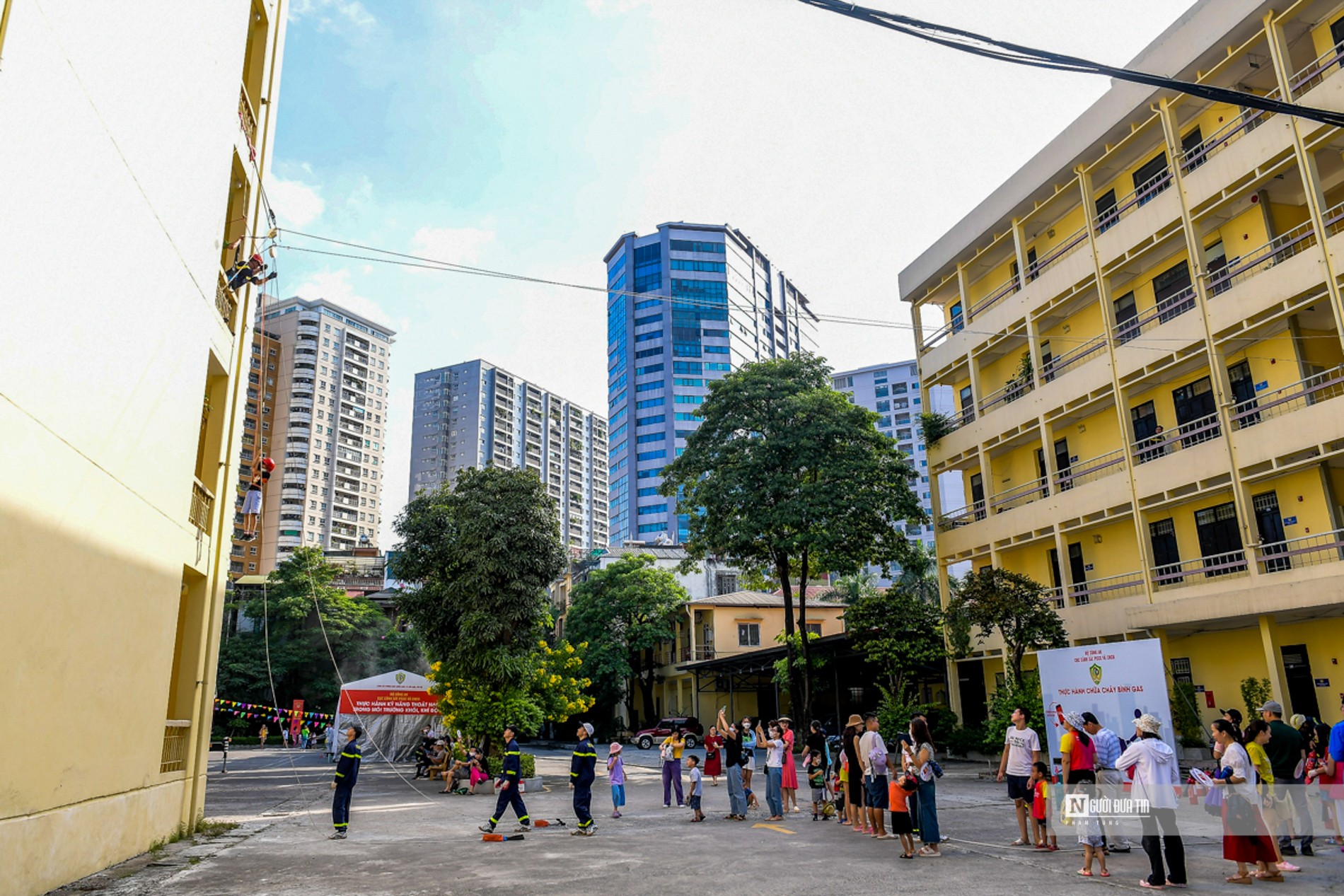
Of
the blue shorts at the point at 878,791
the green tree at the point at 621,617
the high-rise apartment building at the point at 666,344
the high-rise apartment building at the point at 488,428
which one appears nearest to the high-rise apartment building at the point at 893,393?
the high-rise apartment building at the point at 666,344

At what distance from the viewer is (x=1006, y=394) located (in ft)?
94.4

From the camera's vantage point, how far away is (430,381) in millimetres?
136000

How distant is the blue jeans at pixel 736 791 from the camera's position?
1441cm

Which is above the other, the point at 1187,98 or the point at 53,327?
the point at 1187,98

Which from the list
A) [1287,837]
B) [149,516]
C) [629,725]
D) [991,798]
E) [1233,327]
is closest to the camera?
[1287,837]

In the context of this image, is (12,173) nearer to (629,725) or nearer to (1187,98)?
(1187,98)

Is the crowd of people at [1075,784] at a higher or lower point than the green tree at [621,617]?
lower

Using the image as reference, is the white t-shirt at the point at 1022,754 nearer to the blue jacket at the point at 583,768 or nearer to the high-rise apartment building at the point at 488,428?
the blue jacket at the point at 583,768

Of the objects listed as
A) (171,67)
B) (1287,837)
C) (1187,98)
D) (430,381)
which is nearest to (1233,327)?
(1187,98)

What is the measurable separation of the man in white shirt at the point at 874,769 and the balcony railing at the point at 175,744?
959 centimetres

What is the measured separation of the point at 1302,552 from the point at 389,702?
82.4 feet

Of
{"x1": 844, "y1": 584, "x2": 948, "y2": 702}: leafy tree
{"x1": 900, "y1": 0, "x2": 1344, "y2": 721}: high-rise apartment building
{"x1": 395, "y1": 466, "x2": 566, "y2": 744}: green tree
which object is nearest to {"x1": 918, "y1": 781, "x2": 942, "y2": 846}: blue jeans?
{"x1": 900, "y1": 0, "x2": 1344, "y2": 721}: high-rise apartment building

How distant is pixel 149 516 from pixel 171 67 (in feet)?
18.9

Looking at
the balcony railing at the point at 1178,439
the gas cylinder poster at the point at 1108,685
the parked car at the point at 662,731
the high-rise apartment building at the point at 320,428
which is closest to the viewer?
the gas cylinder poster at the point at 1108,685
